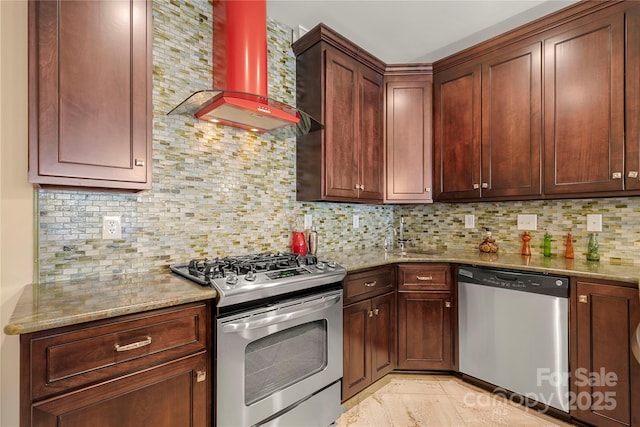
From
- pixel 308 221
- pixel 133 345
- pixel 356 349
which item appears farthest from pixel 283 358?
pixel 308 221

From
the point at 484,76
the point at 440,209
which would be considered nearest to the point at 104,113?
the point at 484,76

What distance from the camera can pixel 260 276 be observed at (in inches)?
58.6

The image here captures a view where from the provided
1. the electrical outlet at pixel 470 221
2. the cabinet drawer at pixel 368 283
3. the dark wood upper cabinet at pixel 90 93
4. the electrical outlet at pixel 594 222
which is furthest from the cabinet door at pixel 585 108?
the dark wood upper cabinet at pixel 90 93

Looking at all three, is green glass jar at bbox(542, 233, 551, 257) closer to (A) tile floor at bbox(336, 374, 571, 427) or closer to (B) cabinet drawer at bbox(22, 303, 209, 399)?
(A) tile floor at bbox(336, 374, 571, 427)

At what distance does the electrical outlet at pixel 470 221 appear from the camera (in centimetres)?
274

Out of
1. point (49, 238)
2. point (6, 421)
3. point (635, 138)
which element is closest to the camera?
point (6, 421)

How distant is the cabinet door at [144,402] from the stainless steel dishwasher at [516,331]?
1.79 m

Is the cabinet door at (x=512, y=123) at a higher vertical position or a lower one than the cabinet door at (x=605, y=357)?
higher

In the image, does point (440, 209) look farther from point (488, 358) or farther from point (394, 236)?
point (488, 358)

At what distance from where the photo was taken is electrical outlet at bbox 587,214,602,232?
6.89ft

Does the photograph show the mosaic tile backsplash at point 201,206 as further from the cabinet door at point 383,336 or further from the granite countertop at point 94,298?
the cabinet door at point 383,336

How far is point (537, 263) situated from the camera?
6.52 feet

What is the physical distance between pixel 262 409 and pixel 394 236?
220 cm

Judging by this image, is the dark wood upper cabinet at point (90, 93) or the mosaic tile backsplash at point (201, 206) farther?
the mosaic tile backsplash at point (201, 206)
